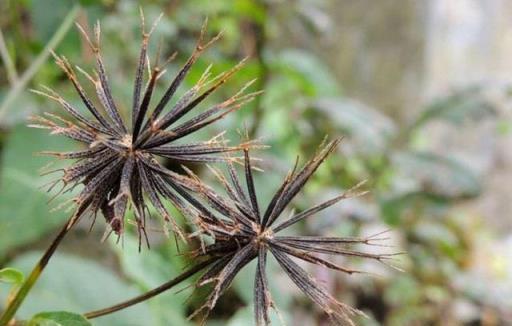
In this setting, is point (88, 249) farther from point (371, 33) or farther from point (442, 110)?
point (371, 33)

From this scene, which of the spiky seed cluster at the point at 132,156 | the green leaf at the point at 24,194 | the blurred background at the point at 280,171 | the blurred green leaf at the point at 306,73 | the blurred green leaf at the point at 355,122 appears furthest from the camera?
the blurred green leaf at the point at 306,73

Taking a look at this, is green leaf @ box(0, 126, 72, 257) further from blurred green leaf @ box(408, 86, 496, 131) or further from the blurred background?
blurred green leaf @ box(408, 86, 496, 131)

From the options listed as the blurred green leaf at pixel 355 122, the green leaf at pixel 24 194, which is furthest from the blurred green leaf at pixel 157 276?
the blurred green leaf at pixel 355 122

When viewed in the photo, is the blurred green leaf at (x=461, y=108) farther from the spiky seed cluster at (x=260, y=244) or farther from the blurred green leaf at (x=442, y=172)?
the spiky seed cluster at (x=260, y=244)

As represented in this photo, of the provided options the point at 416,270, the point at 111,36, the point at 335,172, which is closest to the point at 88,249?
the point at 111,36

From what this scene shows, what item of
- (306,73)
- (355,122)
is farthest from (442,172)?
(306,73)

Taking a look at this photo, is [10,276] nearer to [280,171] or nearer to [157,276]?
[157,276]

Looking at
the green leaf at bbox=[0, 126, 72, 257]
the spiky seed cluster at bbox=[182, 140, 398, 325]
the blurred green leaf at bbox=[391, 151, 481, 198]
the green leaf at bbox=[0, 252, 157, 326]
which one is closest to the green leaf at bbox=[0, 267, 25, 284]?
the spiky seed cluster at bbox=[182, 140, 398, 325]
